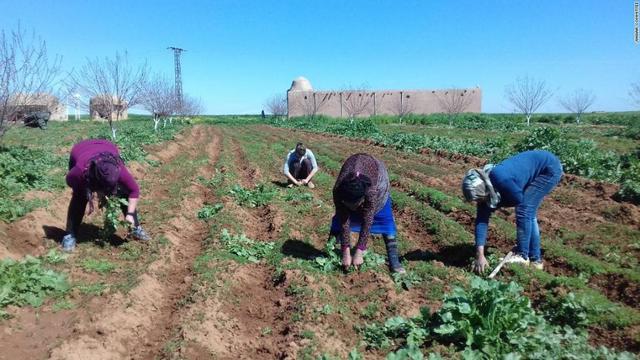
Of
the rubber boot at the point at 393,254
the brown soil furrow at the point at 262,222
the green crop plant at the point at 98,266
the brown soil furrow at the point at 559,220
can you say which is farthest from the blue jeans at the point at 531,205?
the green crop plant at the point at 98,266

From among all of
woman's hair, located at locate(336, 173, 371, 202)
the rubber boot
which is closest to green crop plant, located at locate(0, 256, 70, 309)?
woman's hair, located at locate(336, 173, 371, 202)

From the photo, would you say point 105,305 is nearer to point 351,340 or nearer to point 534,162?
point 351,340

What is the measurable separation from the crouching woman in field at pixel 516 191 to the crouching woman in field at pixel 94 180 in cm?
402

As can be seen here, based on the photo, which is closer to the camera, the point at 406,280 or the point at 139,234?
the point at 406,280

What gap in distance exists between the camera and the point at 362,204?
16.5 ft

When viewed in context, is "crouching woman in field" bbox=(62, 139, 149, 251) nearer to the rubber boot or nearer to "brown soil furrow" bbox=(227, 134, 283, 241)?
"brown soil furrow" bbox=(227, 134, 283, 241)

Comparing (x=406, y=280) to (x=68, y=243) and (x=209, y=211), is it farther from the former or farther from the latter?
(x=209, y=211)

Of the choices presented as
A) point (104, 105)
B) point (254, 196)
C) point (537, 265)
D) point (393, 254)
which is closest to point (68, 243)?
point (254, 196)

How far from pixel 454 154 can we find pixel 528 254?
1113 centimetres

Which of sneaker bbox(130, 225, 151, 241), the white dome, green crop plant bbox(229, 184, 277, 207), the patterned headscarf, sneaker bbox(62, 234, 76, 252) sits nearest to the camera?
the patterned headscarf

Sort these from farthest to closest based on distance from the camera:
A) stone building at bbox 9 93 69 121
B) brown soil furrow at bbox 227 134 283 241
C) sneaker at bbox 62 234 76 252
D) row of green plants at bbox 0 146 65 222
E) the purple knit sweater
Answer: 1. stone building at bbox 9 93 69 121
2. brown soil furrow at bbox 227 134 283 241
3. row of green plants at bbox 0 146 65 222
4. sneaker at bbox 62 234 76 252
5. the purple knit sweater

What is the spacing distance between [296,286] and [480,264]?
6.77ft

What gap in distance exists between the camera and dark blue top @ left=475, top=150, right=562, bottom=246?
5.34 meters

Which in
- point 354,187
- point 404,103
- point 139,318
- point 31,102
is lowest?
point 139,318
